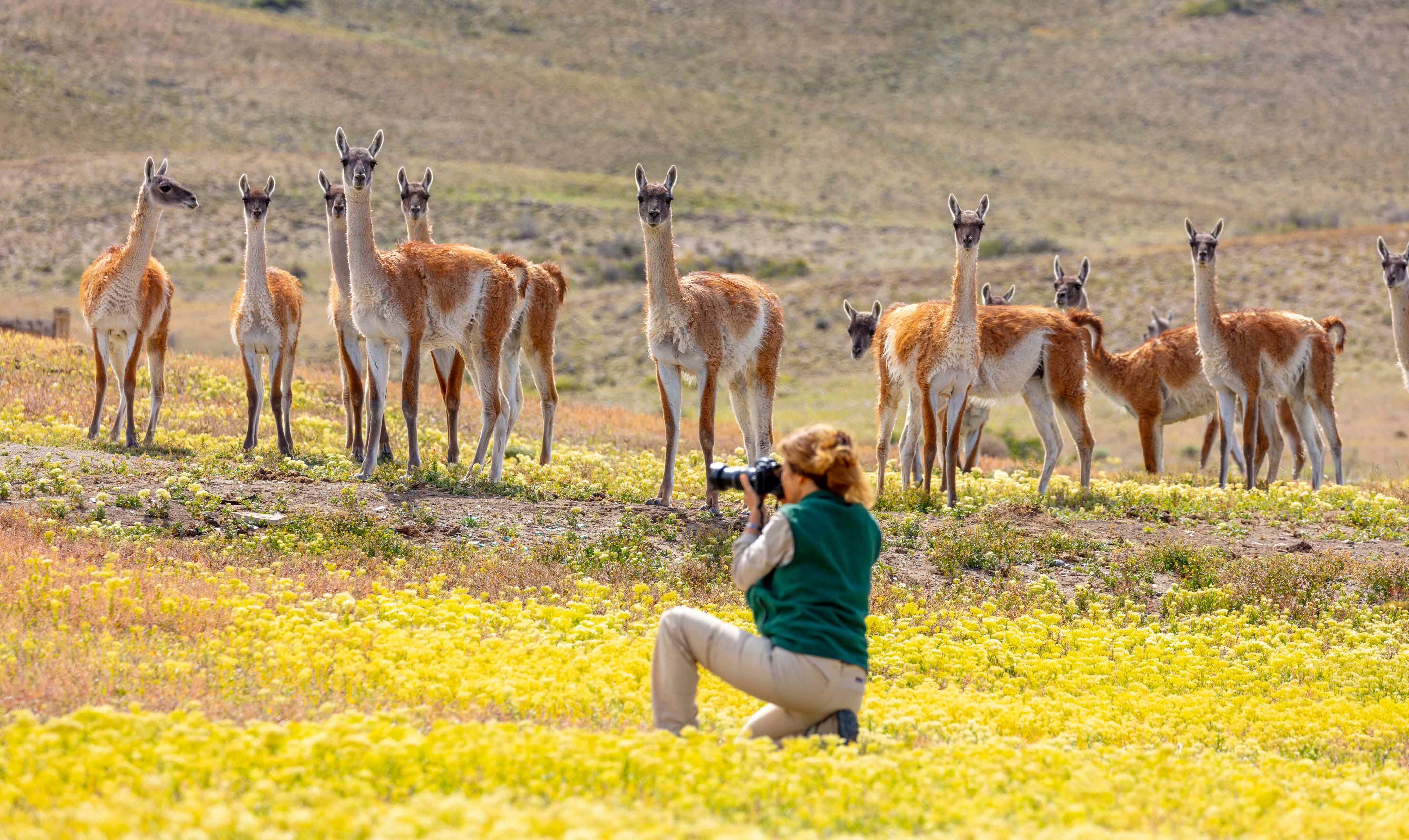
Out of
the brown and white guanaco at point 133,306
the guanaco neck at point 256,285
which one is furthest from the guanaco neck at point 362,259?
the brown and white guanaco at point 133,306

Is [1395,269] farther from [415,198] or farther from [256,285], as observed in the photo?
[256,285]

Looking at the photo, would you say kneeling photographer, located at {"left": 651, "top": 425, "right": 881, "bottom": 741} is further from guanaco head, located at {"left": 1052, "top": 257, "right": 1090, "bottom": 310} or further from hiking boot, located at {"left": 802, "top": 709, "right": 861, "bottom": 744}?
guanaco head, located at {"left": 1052, "top": 257, "right": 1090, "bottom": 310}

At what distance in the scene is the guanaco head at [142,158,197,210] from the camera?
1562 centimetres

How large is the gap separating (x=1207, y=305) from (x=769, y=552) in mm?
13198

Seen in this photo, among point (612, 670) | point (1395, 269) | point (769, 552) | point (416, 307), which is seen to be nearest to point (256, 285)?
point (416, 307)

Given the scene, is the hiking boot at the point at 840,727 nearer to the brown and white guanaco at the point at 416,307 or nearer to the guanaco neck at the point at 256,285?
the brown and white guanaco at the point at 416,307

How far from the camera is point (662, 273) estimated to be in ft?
43.4

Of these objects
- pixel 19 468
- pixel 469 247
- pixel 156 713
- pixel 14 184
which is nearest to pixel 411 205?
pixel 469 247

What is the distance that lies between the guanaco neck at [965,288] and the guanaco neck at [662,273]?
9.77 ft

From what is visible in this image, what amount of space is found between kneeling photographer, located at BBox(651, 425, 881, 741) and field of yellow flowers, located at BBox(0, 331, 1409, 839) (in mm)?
306

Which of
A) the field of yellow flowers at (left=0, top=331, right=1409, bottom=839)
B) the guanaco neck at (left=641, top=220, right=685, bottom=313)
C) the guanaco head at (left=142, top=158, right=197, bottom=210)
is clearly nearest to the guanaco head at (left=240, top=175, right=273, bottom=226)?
the guanaco head at (left=142, top=158, right=197, bottom=210)

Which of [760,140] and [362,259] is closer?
[362,259]

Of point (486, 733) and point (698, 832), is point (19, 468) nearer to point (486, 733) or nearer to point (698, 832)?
point (486, 733)

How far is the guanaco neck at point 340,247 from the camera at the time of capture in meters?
14.1
